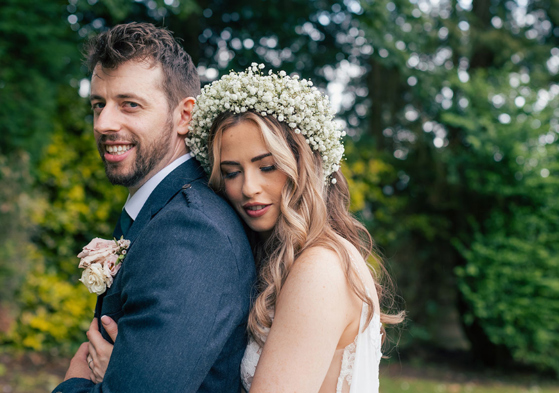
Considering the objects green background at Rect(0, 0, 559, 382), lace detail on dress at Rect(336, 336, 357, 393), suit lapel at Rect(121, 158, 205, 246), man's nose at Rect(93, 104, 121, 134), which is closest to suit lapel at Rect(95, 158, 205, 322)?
suit lapel at Rect(121, 158, 205, 246)

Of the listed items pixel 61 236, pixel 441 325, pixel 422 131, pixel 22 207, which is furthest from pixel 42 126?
pixel 441 325

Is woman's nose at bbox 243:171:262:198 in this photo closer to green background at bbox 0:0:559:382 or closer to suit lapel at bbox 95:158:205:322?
suit lapel at bbox 95:158:205:322

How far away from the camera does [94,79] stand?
2279mm

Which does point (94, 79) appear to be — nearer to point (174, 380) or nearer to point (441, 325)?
point (174, 380)

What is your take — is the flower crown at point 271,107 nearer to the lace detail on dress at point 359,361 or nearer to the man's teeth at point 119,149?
the man's teeth at point 119,149

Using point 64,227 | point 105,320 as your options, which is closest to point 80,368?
point 105,320

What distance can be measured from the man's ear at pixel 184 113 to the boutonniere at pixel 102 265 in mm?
626

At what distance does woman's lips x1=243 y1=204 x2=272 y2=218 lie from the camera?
7.27ft

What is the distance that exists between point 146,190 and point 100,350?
74cm

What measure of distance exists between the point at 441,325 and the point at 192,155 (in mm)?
8894

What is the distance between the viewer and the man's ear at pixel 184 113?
2387mm

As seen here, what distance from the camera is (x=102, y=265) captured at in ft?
6.85

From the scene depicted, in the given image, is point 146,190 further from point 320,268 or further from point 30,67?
point 30,67

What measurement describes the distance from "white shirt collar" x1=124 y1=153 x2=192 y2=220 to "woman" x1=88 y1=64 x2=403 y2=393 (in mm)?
146
